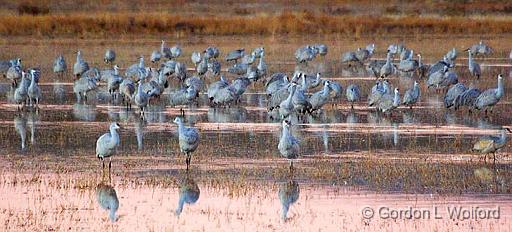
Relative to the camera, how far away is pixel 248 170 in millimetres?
17328

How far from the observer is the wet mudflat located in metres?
14.1

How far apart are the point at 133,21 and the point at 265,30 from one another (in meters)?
5.44

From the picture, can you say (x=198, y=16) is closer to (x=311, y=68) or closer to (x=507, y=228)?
(x=311, y=68)

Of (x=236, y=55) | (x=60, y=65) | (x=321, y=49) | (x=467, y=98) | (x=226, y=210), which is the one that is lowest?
(x=226, y=210)

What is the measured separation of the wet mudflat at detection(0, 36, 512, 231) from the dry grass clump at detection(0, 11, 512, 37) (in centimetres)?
2212

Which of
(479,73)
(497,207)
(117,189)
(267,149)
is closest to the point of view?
(497,207)

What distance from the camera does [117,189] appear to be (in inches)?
628

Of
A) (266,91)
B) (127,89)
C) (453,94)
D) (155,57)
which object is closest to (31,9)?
(155,57)

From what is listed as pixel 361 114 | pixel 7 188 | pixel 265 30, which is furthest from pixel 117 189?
pixel 265 30

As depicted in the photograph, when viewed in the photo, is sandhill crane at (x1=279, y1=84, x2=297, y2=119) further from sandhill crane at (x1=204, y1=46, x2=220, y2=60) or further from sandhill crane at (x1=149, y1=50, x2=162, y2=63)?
sandhill crane at (x1=149, y1=50, x2=162, y2=63)

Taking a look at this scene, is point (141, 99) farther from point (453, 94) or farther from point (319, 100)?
point (453, 94)

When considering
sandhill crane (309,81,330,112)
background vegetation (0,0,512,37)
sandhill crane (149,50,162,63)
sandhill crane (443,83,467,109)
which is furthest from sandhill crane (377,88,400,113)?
background vegetation (0,0,512,37)

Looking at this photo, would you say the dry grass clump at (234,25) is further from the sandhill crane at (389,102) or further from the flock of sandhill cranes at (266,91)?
the sandhill crane at (389,102)

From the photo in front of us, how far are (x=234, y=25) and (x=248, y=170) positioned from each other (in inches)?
1226
